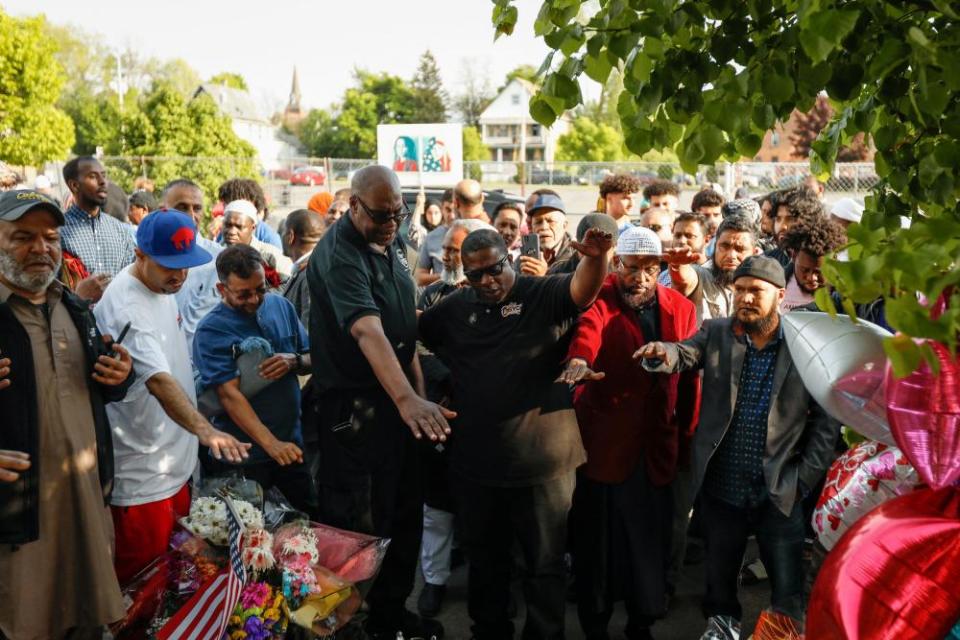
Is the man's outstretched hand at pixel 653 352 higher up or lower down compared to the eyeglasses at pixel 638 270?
lower down

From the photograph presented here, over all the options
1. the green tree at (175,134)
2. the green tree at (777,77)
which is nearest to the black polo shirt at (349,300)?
A: the green tree at (777,77)

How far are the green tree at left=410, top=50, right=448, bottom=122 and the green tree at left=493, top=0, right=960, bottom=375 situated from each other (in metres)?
71.9

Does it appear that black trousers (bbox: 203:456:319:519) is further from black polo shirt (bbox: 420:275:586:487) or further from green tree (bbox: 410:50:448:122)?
green tree (bbox: 410:50:448:122)

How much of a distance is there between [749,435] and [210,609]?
2.61 m

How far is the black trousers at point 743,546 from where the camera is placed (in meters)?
4.31

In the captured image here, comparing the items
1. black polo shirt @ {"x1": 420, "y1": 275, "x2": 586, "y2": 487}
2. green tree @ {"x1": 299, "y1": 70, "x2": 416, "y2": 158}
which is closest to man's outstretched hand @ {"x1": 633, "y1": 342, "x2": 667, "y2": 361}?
black polo shirt @ {"x1": 420, "y1": 275, "x2": 586, "y2": 487}

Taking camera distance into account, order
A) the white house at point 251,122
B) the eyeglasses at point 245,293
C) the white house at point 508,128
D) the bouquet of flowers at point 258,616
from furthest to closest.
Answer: the white house at point 251,122, the white house at point 508,128, the eyeglasses at point 245,293, the bouquet of flowers at point 258,616

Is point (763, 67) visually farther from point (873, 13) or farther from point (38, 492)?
point (38, 492)

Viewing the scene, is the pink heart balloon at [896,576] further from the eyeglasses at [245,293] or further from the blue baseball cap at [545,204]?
the blue baseball cap at [545,204]

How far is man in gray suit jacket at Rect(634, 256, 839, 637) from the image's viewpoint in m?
4.19

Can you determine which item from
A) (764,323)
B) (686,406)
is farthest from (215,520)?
(764,323)

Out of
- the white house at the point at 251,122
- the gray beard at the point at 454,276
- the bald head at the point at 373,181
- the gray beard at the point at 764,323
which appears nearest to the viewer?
the bald head at the point at 373,181

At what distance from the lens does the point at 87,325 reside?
3703 millimetres

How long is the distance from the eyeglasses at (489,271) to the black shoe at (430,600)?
2.07 m
